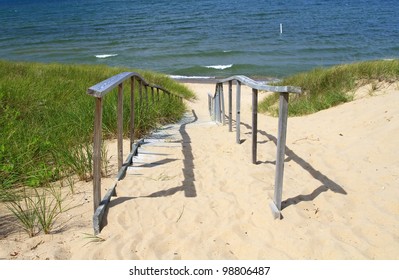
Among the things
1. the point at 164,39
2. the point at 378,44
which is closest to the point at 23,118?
the point at 378,44

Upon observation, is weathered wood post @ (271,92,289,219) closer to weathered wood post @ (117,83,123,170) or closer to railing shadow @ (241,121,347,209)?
railing shadow @ (241,121,347,209)

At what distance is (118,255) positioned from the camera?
300 cm

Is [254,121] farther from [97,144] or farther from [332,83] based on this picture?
[332,83]

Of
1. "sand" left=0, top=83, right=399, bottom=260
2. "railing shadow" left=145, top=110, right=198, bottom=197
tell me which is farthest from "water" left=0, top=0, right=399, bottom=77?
"sand" left=0, top=83, right=399, bottom=260

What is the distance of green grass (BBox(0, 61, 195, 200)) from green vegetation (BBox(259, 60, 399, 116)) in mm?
3143

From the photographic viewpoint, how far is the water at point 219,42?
1008 inches

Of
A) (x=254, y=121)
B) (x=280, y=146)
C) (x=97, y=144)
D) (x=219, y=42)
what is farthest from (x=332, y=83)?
(x=219, y=42)

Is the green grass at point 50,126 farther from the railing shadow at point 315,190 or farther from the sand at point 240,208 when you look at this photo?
the railing shadow at point 315,190

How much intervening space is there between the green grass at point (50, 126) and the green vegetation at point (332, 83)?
3143mm

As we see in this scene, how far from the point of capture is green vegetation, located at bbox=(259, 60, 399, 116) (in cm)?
969

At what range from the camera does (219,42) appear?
108ft

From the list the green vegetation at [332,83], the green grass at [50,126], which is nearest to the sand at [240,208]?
the green grass at [50,126]

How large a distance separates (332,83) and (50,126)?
8.20m
